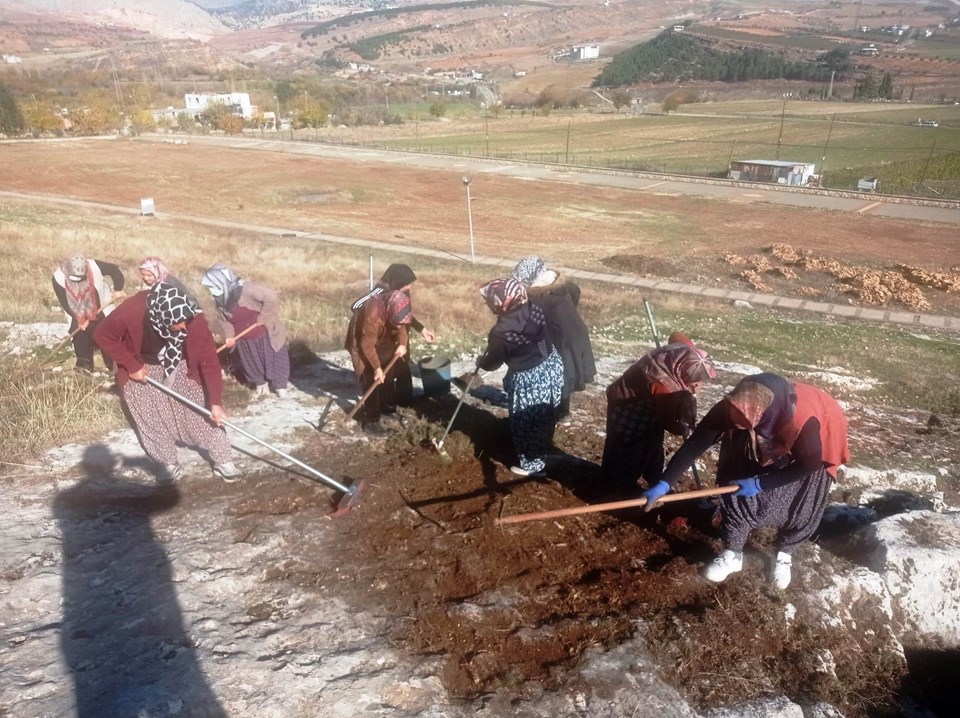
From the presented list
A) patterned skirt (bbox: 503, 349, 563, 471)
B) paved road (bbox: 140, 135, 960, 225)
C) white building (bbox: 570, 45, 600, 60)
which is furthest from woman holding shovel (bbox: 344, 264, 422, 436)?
white building (bbox: 570, 45, 600, 60)

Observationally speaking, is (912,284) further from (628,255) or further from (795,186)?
(795,186)

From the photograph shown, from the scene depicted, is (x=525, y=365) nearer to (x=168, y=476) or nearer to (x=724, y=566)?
(x=724, y=566)

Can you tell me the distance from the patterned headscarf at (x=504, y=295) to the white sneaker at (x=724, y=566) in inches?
78.2

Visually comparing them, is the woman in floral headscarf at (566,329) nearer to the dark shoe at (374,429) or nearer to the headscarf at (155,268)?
the dark shoe at (374,429)

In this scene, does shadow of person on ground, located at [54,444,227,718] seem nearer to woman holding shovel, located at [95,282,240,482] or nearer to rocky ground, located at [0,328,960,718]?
rocky ground, located at [0,328,960,718]

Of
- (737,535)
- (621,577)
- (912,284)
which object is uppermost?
(737,535)

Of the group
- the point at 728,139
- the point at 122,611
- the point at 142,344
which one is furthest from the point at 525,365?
the point at 728,139

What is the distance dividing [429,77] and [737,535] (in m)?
119

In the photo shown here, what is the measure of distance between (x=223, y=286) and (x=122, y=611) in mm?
2816

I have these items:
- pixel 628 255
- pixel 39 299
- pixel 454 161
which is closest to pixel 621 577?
pixel 39 299

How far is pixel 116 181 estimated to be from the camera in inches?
1243

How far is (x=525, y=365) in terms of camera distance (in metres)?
4.73

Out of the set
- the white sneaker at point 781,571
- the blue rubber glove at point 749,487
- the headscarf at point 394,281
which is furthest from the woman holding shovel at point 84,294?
the white sneaker at point 781,571

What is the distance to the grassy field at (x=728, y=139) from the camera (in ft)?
119
